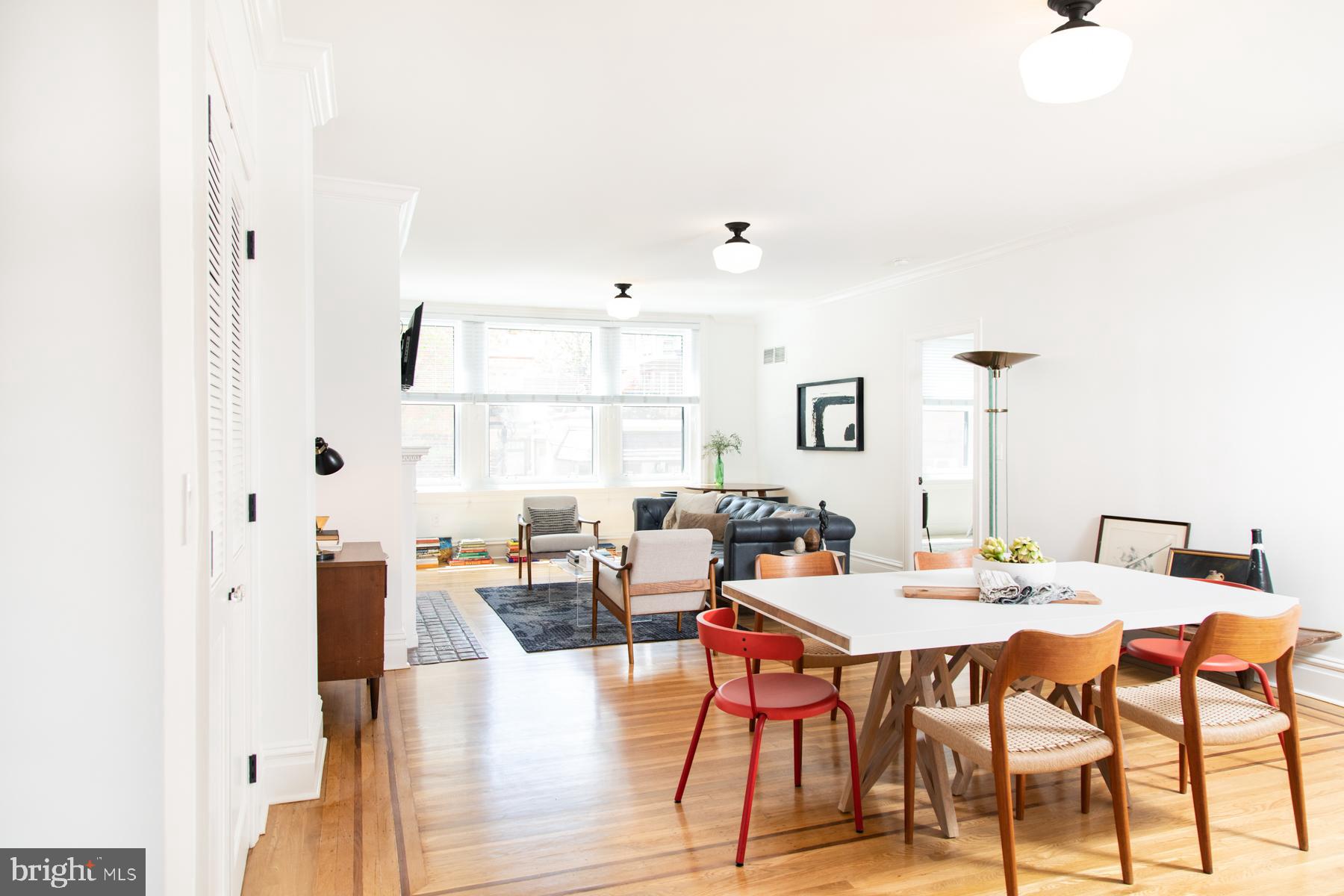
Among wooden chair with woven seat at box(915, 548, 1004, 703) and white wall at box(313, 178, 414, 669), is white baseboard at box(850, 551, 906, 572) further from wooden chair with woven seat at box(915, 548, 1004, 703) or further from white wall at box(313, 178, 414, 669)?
white wall at box(313, 178, 414, 669)

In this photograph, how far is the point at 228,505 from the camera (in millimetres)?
2348

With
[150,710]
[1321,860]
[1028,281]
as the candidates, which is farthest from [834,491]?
[150,710]

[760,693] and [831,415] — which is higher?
[831,415]

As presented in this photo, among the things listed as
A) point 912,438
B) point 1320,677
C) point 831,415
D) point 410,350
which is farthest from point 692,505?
point 1320,677

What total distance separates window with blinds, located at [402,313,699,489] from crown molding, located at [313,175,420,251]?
418 cm

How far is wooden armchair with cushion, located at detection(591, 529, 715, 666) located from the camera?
5.06m

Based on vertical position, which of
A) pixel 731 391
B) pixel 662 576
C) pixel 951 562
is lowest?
pixel 662 576

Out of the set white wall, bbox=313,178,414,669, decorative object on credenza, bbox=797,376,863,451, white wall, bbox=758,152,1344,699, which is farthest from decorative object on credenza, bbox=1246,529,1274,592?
white wall, bbox=313,178,414,669

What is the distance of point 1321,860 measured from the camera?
2619 millimetres

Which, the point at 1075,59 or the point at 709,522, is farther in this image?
the point at 709,522

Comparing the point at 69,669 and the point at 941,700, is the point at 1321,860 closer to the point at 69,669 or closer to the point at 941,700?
the point at 941,700

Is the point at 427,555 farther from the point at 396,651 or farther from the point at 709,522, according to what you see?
the point at 396,651

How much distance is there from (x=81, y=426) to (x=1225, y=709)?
3.15 metres

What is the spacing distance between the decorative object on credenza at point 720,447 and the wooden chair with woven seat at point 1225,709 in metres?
6.71
